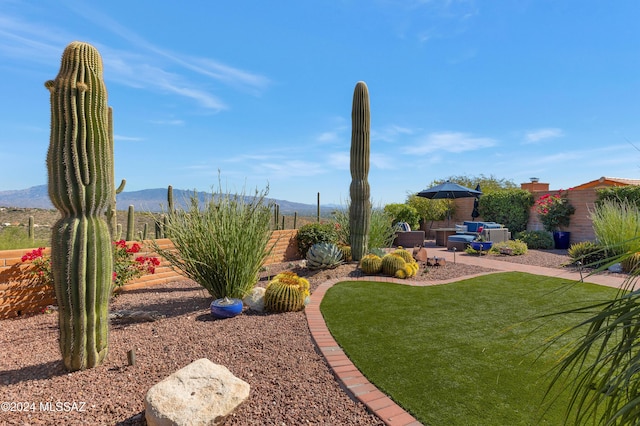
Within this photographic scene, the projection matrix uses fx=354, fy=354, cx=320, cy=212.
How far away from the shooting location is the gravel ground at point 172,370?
2.35 metres

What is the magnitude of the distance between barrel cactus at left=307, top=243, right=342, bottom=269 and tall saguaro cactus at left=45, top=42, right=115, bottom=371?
4.32 meters

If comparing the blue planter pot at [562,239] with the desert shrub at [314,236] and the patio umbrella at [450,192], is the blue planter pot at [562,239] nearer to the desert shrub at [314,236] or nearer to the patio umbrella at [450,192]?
the patio umbrella at [450,192]

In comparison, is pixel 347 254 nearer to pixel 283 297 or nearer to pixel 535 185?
pixel 283 297

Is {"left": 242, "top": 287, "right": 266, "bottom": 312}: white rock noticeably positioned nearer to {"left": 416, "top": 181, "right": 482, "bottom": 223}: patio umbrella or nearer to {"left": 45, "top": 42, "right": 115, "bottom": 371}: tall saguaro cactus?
{"left": 45, "top": 42, "right": 115, "bottom": 371}: tall saguaro cactus

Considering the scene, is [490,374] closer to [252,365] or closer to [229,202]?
[252,365]

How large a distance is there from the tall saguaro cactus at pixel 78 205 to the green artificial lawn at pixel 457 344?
2.20 metres

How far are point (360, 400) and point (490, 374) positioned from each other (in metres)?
1.14

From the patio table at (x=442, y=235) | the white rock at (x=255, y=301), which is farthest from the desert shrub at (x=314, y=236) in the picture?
the patio table at (x=442, y=235)

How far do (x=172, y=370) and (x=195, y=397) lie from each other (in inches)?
29.1

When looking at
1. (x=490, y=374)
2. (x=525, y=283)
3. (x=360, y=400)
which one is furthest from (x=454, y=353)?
(x=525, y=283)

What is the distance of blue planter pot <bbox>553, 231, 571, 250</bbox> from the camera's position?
11.5m

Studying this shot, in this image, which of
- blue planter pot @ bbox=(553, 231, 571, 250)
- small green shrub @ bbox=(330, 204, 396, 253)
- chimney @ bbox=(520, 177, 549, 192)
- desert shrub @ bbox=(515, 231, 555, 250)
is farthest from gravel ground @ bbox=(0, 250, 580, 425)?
chimney @ bbox=(520, 177, 549, 192)

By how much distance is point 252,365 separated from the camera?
2994 mm

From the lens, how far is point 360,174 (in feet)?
26.2
